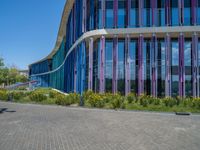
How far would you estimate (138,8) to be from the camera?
28.1 m

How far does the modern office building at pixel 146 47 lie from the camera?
2697 centimetres

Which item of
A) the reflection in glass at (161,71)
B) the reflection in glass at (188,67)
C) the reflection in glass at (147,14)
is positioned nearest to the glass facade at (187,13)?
the reflection in glass at (188,67)

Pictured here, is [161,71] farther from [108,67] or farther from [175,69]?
[108,67]

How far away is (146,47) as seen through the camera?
28.1 meters

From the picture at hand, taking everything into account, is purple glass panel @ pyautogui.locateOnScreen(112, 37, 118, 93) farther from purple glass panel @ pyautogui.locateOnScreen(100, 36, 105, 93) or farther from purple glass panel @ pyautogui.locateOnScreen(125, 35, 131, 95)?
purple glass panel @ pyautogui.locateOnScreen(100, 36, 105, 93)

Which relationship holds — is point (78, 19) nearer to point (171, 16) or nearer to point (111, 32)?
point (111, 32)

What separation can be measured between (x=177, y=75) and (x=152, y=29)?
6612 mm

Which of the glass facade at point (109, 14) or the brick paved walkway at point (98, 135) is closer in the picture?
the brick paved walkway at point (98, 135)

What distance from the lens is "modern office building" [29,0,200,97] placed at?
26969mm

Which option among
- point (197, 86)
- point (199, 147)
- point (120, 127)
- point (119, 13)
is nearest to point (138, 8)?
point (119, 13)

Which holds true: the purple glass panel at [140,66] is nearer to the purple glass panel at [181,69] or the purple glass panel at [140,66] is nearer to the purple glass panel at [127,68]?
the purple glass panel at [127,68]

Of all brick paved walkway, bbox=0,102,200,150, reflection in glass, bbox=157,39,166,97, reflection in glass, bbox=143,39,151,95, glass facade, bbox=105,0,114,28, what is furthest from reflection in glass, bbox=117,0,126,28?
brick paved walkway, bbox=0,102,200,150

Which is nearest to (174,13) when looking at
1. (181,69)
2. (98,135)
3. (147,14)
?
(147,14)

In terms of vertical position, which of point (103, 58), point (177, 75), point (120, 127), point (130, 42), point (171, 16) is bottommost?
point (120, 127)
